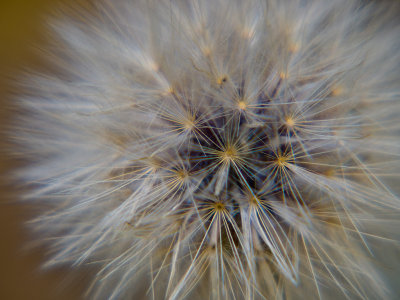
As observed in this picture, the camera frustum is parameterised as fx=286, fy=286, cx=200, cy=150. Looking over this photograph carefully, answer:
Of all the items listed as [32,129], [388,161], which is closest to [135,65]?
[32,129]

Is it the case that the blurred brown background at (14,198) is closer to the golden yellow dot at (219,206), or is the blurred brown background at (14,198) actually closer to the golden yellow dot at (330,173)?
the golden yellow dot at (219,206)

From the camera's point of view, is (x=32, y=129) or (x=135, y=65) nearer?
(x=135, y=65)

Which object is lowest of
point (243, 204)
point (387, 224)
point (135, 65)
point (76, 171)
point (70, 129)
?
point (387, 224)

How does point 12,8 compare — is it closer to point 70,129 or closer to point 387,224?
point 70,129

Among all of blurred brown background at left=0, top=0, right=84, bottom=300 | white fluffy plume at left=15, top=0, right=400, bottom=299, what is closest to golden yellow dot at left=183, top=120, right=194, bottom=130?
white fluffy plume at left=15, top=0, right=400, bottom=299

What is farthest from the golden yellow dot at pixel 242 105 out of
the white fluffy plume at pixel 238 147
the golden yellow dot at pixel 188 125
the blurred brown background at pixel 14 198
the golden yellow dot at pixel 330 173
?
the blurred brown background at pixel 14 198

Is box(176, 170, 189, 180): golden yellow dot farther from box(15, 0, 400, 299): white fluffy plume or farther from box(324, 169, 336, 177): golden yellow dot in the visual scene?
box(324, 169, 336, 177): golden yellow dot
